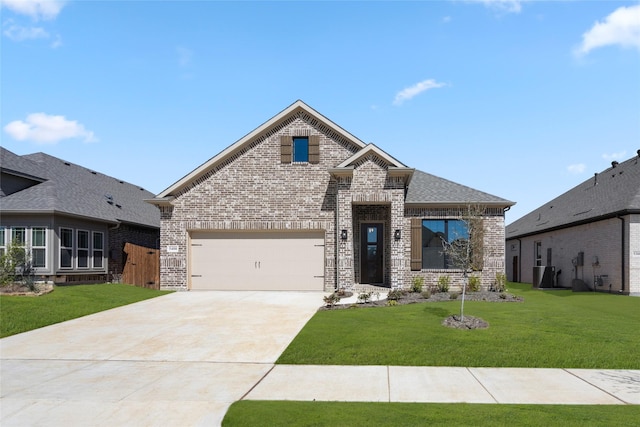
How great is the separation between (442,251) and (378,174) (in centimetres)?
449

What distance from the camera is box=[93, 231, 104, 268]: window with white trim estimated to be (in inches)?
861

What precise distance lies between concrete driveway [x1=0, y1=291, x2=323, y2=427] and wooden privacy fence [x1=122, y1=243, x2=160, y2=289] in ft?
22.8

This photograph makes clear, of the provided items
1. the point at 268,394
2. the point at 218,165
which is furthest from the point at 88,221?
the point at 268,394

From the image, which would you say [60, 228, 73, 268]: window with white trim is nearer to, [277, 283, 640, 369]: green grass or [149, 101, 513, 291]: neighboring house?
[149, 101, 513, 291]: neighboring house

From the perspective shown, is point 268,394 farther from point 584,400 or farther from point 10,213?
point 10,213

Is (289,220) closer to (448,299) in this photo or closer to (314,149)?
(314,149)

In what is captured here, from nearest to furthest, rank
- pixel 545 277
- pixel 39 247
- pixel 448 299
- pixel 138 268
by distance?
1. pixel 448 299
2. pixel 39 247
3. pixel 138 268
4. pixel 545 277

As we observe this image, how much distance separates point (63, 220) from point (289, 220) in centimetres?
929

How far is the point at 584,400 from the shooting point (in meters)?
7.06

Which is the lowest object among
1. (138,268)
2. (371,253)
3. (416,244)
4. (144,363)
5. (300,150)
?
(144,363)

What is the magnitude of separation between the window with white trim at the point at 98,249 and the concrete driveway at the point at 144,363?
6.83m

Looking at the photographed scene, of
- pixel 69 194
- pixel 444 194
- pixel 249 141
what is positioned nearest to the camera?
pixel 249 141

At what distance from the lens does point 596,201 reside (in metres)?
24.4

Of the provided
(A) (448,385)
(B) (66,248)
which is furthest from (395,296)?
(B) (66,248)
